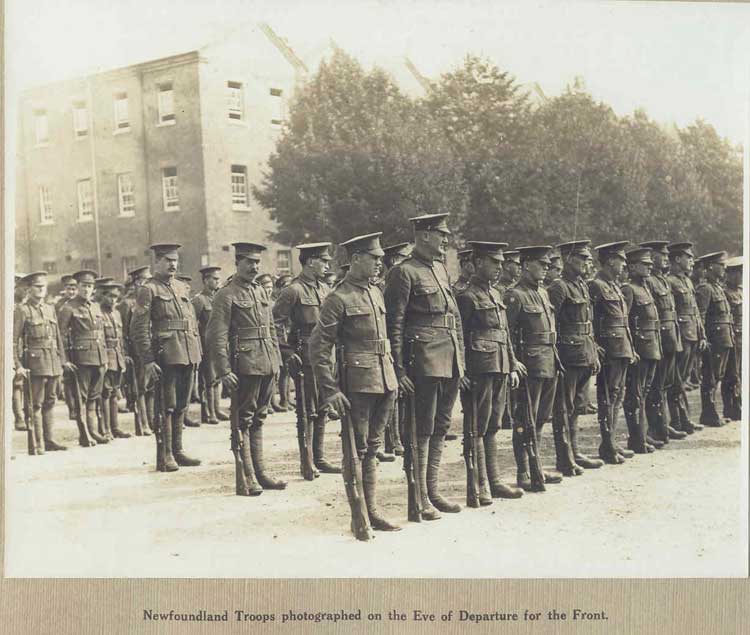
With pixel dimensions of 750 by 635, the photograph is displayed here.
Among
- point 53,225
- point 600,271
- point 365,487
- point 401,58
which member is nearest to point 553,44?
point 401,58

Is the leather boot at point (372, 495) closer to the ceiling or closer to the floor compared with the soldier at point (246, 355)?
closer to the floor

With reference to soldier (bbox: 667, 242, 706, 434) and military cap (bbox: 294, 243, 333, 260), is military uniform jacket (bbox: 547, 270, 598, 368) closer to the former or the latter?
soldier (bbox: 667, 242, 706, 434)

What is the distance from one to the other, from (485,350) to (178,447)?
3.69 m

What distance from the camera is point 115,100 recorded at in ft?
25.2

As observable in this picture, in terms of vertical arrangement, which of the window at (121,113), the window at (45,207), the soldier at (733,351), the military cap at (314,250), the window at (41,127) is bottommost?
the soldier at (733,351)

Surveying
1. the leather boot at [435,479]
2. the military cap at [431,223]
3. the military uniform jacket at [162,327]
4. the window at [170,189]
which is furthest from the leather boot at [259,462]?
the window at [170,189]

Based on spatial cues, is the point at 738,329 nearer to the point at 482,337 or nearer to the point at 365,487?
the point at 482,337

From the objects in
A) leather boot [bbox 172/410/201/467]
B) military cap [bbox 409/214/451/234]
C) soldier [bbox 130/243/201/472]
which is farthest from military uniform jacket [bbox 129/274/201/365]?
military cap [bbox 409/214/451/234]

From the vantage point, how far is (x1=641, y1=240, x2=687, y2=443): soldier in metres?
9.12

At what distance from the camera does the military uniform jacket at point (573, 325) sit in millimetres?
7871

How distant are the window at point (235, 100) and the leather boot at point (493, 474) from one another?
8.49 metres

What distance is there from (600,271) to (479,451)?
2.78 m

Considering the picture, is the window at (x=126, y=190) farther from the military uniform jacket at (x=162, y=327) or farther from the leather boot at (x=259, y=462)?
the leather boot at (x=259, y=462)

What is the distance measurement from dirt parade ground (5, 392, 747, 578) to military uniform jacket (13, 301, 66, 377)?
1.54m
